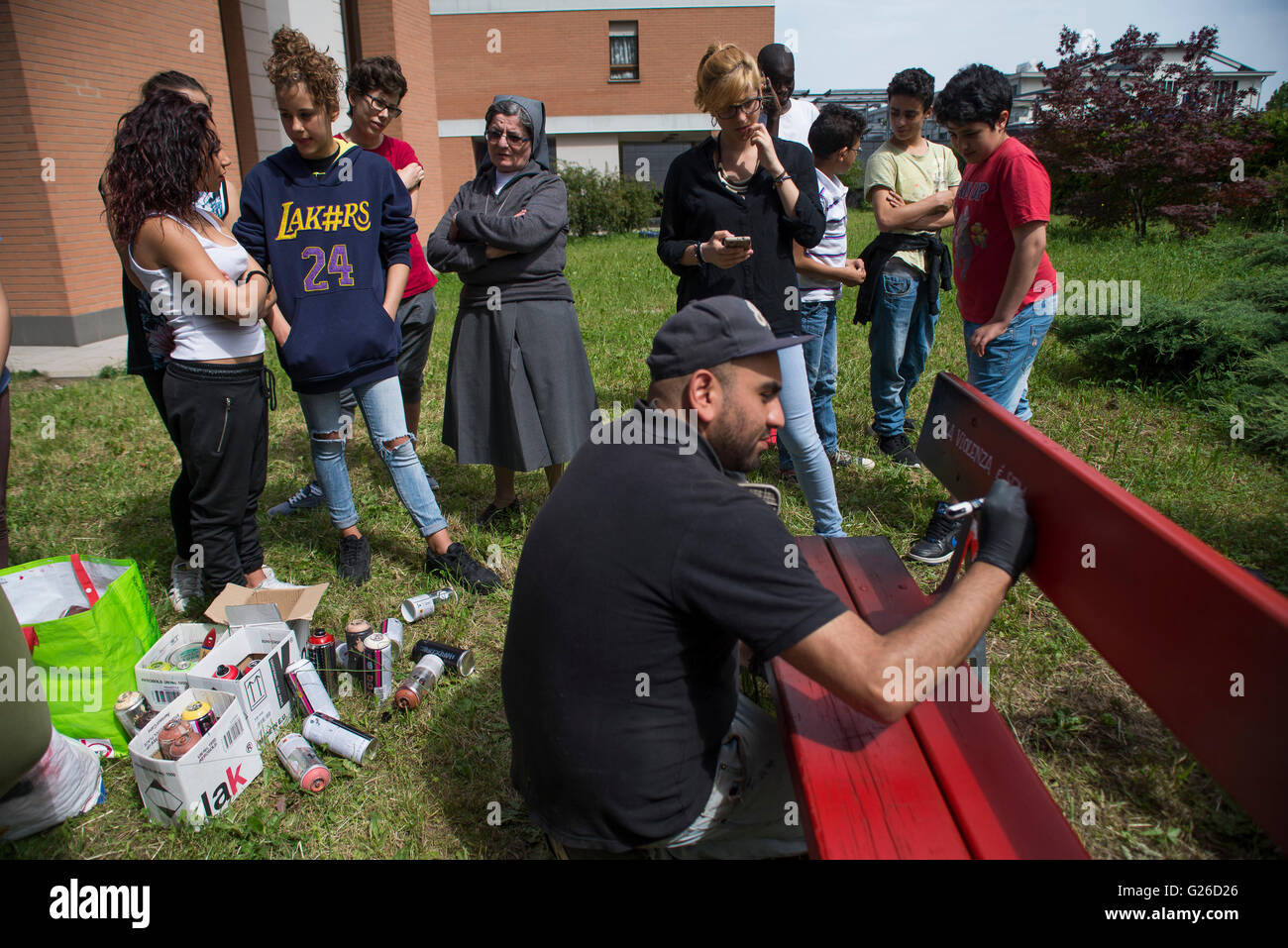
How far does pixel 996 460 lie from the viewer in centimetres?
224

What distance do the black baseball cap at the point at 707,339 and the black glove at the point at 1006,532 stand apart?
2.12 ft

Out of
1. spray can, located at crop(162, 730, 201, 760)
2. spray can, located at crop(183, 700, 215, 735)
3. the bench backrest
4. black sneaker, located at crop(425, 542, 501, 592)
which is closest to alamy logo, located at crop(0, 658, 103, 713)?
spray can, located at crop(183, 700, 215, 735)

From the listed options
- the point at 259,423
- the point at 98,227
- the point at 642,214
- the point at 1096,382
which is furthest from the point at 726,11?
the point at 259,423

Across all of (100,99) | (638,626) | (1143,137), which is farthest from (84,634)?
(1143,137)

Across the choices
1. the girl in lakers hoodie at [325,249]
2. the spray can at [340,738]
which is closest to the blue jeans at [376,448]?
the girl in lakers hoodie at [325,249]

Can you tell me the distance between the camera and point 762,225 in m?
3.52

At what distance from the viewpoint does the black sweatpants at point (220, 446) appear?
3.04 metres

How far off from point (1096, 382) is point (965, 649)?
5.81m

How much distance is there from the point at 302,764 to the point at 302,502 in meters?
2.24

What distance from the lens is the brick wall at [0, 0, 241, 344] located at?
8281 millimetres

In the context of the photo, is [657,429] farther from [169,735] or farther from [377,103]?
[377,103]

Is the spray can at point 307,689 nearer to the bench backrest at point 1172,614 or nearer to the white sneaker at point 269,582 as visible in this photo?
the white sneaker at point 269,582

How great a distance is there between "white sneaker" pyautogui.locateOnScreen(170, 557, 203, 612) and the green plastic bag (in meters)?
0.51
